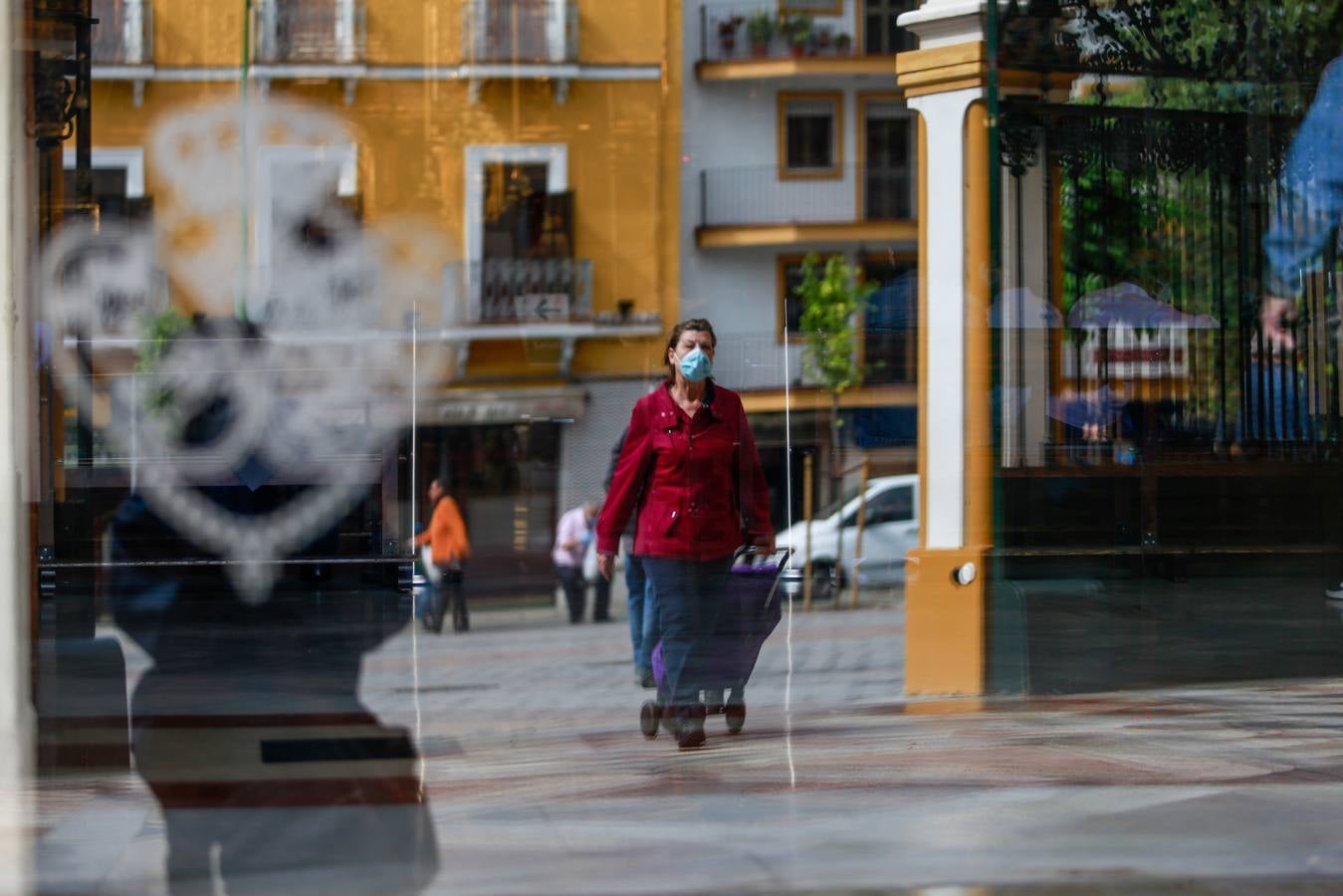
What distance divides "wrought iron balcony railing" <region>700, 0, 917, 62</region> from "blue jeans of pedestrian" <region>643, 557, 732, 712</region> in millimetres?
2554

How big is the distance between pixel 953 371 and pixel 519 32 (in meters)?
2.33

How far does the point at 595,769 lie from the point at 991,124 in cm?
316

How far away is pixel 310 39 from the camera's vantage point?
23.6 feet

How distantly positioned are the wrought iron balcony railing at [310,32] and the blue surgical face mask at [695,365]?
229cm

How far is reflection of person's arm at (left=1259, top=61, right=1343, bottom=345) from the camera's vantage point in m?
7.54

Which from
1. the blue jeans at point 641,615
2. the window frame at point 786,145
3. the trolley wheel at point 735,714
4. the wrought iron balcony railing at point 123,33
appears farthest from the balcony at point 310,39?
the trolley wheel at point 735,714

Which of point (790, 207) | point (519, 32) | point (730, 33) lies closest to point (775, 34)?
point (730, 33)

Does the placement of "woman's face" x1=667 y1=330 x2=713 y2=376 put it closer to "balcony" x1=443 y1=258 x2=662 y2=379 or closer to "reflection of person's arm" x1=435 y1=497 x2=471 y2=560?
"balcony" x1=443 y1=258 x2=662 y2=379

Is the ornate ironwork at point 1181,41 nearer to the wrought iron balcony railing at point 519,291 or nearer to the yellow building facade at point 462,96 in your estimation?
the yellow building facade at point 462,96

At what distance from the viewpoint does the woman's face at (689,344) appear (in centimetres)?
602

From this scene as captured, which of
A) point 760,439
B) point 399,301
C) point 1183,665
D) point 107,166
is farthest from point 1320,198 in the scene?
point 107,166

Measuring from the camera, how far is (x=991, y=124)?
7152mm

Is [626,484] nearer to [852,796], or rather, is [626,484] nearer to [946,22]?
[852,796]

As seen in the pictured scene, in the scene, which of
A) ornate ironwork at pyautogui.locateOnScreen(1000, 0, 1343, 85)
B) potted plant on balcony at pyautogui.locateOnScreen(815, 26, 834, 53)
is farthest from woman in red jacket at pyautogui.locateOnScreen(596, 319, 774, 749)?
ornate ironwork at pyautogui.locateOnScreen(1000, 0, 1343, 85)
